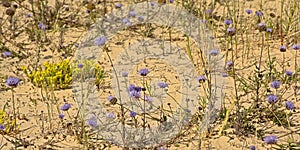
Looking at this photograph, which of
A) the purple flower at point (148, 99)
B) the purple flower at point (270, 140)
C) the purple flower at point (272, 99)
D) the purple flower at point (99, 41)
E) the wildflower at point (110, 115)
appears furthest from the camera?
the purple flower at point (99, 41)

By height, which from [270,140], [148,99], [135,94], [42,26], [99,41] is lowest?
[270,140]

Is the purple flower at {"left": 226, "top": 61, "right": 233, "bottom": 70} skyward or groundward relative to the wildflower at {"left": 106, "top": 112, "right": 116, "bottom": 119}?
skyward

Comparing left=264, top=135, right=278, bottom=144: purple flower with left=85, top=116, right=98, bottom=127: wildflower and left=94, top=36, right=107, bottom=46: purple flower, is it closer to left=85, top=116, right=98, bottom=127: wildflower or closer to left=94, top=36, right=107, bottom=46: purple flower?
left=85, top=116, right=98, bottom=127: wildflower

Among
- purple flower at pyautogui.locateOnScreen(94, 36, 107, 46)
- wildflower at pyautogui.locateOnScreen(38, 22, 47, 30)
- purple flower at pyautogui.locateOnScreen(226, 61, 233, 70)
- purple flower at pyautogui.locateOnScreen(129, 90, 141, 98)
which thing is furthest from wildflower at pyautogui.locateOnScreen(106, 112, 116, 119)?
wildflower at pyautogui.locateOnScreen(38, 22, 47, 30)

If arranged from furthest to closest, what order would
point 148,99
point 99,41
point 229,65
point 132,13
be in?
point 132,13 → point 99,41 → point 229,65 → point 148,99

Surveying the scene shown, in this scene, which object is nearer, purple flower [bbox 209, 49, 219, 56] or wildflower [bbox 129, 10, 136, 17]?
purple flower [bbox 209, 49, 219, 56]

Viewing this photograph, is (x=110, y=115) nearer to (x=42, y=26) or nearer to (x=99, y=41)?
(x=99, y=41)

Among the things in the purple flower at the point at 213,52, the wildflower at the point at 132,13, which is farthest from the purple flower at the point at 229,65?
the wildflower at the point at 132,13

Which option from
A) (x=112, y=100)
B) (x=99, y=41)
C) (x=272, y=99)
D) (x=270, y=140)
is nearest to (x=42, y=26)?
(x=99, y=41)

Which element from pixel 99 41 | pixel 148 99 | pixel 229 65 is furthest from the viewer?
pixel 99 41

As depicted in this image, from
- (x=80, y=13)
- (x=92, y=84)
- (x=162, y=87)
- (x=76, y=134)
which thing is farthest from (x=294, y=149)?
(x=80, y=13)

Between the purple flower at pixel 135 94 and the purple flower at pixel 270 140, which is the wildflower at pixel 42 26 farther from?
the purple flower at pixel 270 140

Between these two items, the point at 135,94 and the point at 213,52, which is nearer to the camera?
the point at 135,94
